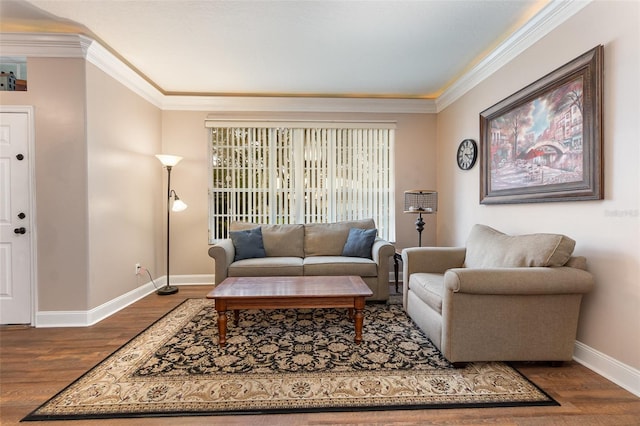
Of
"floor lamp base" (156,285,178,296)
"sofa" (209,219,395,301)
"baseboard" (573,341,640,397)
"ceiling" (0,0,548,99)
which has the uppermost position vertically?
"ceiling" (0,0,548,99)

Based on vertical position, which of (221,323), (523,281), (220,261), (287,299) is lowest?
(221,323)

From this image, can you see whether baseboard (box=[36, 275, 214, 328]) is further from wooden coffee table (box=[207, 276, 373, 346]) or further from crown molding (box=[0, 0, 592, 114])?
crown molding (box=[0, 0, 592, 114])

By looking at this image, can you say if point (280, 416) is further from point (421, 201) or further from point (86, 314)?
point (421, 201)

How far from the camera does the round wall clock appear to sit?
11.3ft

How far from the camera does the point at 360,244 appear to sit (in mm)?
3674

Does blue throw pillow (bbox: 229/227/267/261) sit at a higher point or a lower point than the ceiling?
lower

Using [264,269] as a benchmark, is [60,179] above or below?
above

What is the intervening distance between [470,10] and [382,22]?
71 cm

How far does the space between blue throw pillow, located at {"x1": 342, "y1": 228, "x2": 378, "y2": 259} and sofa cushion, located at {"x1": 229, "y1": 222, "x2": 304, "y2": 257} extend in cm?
64

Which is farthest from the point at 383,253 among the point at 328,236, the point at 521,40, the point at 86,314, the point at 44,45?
the point at 44,45

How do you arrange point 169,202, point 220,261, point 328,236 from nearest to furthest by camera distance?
point 220,261 → point 328,236 → point 169,202

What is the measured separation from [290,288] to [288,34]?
7.70 ft

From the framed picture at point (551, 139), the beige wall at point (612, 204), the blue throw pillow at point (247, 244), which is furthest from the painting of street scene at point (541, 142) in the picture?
the blue throw pillow at point (247, 244)

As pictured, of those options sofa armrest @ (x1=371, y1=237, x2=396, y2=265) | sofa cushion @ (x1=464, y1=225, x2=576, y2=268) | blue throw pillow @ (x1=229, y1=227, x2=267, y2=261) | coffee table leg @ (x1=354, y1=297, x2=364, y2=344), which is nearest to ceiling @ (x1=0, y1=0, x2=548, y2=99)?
sofa cushion @ (x1=464, y1=225, x2=576, y2=268)
